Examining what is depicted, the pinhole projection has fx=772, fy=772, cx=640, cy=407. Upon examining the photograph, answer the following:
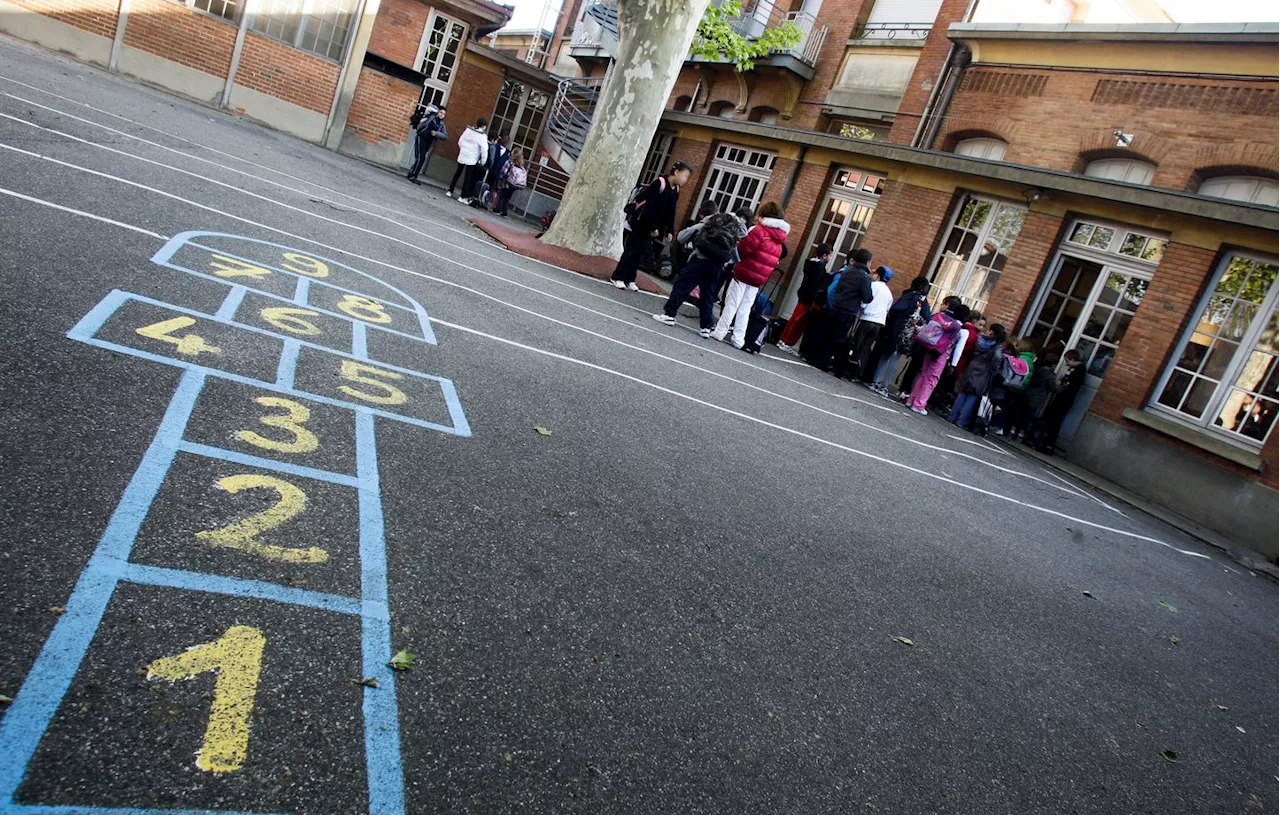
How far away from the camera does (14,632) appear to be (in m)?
2.07

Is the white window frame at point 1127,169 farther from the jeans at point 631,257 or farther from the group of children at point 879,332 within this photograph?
the jeans at point 631,257

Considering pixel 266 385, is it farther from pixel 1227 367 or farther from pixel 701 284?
pixel 1227 367

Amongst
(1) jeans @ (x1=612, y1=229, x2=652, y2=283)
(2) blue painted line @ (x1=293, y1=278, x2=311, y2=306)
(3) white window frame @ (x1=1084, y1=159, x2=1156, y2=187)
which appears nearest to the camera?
(2) blue painted line @ (x1=293, y1=278, x2=311, y2=306)

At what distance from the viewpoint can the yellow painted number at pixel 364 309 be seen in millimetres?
6164

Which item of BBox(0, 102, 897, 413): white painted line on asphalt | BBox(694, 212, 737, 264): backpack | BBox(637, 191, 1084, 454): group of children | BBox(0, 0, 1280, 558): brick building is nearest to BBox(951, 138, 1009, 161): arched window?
BBox(0, 0, 1280, 558): brick building

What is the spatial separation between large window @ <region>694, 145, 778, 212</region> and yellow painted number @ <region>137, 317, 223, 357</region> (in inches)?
714

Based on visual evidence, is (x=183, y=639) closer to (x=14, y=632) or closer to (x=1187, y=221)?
(x=14, y=632)

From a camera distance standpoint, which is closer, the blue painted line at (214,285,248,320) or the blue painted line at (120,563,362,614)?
the blue painted line at (120,563,362,614)

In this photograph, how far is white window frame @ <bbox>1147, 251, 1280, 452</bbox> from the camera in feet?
38.0

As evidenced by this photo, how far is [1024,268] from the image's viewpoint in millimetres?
14508

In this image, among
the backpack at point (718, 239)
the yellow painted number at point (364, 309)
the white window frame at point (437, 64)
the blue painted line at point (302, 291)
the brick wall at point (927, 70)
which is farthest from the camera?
the white window frame at point (437, 64)

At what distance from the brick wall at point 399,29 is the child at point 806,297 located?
16.7 metres

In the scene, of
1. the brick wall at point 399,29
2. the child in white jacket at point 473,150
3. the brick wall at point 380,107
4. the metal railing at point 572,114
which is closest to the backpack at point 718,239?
the child in white jacket at point 473,150

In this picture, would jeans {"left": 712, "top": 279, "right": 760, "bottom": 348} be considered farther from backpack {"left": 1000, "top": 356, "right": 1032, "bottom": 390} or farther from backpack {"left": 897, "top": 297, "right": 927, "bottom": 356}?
backpack {"left": 1000, "top": 356, "right": 1032, "bottom": 390}
